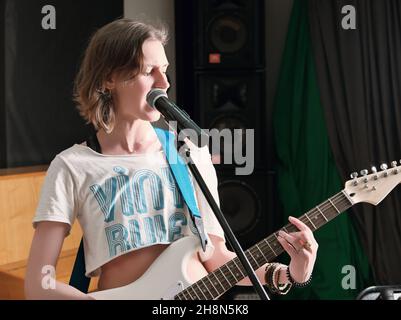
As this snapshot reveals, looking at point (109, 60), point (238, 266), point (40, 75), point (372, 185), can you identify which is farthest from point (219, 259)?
point (40, 75)

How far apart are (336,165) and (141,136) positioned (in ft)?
8.78

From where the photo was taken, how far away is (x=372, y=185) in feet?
5.07

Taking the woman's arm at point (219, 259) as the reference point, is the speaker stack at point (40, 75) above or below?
above

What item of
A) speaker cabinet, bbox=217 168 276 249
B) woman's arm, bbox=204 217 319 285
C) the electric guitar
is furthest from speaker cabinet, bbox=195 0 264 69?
woman's arm, bbox=204 217 319 285

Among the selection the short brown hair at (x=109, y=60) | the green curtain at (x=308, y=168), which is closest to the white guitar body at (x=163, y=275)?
the short brown hair at (x=109, y=60)

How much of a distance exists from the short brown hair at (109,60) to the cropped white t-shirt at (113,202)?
89 mm

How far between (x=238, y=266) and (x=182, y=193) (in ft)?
0.56

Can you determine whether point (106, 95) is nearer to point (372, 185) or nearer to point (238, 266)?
point (238, 266)

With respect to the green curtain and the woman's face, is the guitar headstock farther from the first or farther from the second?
the green curtain

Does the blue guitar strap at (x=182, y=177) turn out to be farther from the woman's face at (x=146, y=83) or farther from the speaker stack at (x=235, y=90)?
the speaker stack at (x=235, y=90)

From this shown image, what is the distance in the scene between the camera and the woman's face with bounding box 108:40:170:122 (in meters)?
1.42

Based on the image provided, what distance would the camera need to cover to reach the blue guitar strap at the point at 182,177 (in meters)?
1.45

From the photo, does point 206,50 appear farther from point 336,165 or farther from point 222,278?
point 222,278
